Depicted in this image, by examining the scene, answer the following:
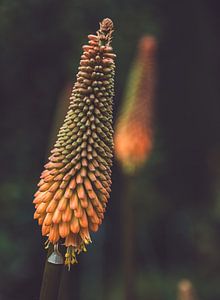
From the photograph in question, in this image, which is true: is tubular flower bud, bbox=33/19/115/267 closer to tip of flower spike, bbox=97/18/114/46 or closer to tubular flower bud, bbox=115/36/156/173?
tip of flower spike, bbox=97/18/114/46

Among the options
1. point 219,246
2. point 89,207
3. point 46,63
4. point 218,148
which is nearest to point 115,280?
point 219,246

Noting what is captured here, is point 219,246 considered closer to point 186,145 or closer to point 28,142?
point 186,145

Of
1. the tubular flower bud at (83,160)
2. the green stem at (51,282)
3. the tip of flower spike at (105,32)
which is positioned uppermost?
the tip of flower spike at (105,32)

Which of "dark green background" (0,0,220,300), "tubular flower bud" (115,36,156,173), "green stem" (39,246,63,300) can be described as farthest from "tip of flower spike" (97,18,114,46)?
"dark green background" (0,0,220,300)

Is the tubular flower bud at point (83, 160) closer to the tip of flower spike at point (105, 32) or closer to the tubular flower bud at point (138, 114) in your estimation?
the tip of flower spike at point (105, 32)

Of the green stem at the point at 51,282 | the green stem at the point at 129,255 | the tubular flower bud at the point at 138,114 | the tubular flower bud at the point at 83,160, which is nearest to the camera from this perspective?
the green stem at the point at 51,282

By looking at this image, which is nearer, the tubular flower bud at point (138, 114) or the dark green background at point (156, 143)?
the tubular flower bud at point (138, 114)

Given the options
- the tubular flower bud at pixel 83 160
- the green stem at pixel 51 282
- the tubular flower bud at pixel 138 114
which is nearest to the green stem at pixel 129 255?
the tubular flower bud at pixel 138 114

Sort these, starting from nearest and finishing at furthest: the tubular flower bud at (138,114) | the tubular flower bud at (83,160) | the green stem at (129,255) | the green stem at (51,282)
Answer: the green stem at (51,282)
the tubular flower bud at (83,160)
the green stem at (129,255)
the tubular flower bud at (138,114)
